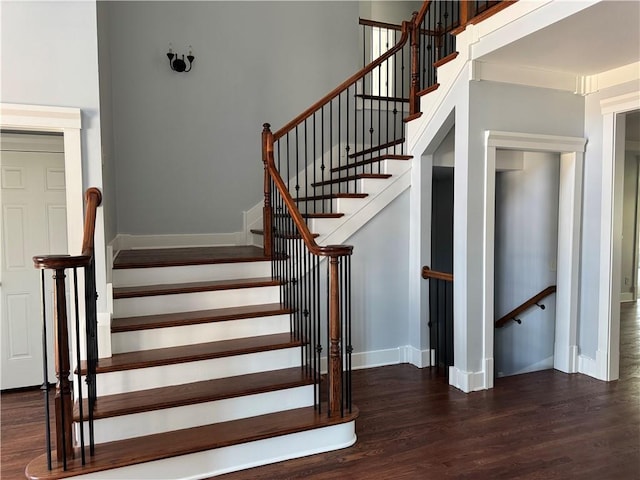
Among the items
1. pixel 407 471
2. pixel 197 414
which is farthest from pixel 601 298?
pixel 197 414

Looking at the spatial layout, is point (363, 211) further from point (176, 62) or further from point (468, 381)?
point (176, 62)

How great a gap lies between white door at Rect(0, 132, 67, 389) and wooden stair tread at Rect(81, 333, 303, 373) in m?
1.30

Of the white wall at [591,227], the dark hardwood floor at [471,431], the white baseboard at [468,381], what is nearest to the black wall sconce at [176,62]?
the dark hardwood floor at [471,431]

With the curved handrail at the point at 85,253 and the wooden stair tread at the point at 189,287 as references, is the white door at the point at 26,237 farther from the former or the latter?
the curved handrail at the point at 85,253

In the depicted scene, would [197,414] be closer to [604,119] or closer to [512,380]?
[512,380]

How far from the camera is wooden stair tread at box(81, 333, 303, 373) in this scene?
9.05ft

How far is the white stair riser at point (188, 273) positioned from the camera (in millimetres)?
3514

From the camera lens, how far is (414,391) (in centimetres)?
355

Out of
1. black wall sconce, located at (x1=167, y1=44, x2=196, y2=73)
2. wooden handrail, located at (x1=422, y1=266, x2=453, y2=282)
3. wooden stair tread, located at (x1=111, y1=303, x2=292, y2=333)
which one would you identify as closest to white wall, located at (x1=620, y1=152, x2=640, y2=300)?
wooden handrail, located at (x1=422, y1=266, x2=453, y2=282)

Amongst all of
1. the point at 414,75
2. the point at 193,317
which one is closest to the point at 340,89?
the point at 414,75

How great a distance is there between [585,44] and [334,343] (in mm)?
2678

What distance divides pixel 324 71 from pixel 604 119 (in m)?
3.08

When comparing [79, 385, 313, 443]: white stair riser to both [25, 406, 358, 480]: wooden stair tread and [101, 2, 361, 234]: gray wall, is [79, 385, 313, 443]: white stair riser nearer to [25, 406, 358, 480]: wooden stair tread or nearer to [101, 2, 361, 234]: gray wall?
[25, 406, 358, 480]: wooden stair tread

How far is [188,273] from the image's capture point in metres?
3.68
